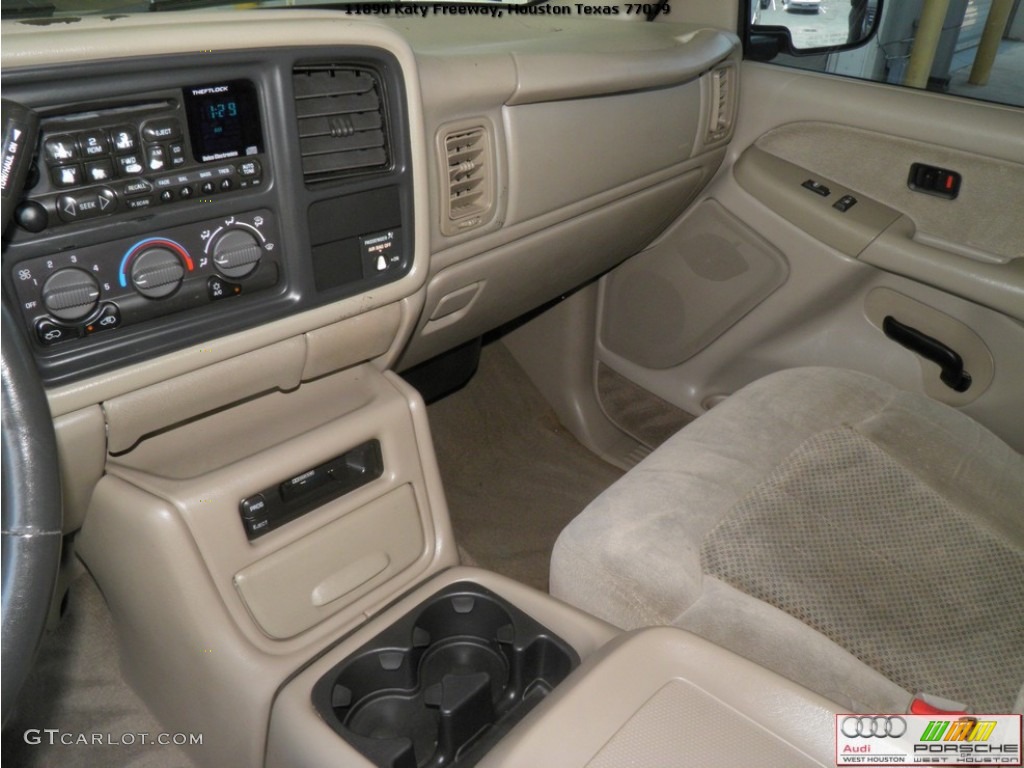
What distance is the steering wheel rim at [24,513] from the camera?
52cm

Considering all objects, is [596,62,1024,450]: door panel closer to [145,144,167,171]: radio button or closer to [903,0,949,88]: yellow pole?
[903,0,949,88]: yellow pole

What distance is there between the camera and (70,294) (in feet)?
2.64

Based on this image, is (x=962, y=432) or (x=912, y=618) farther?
(x=962, y=432)

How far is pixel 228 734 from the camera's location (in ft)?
3.57

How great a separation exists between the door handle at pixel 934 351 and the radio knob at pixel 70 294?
4.87ft

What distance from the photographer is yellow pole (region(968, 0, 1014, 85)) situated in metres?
1.63

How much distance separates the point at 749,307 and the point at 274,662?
4.33 feet

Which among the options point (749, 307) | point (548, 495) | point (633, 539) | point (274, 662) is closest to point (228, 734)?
point (274, 662)

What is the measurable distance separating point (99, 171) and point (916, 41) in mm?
1574

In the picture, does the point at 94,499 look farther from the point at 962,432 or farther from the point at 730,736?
the point at 962,432

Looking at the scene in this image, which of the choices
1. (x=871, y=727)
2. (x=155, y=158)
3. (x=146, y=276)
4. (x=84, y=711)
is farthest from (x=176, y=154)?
(x=84, y=711)

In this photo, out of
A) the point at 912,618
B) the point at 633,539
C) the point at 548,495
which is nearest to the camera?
the point at 912,618

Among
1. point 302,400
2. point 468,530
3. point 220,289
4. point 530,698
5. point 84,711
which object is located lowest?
point 468,530

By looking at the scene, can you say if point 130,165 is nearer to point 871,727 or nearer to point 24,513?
point 24,513
